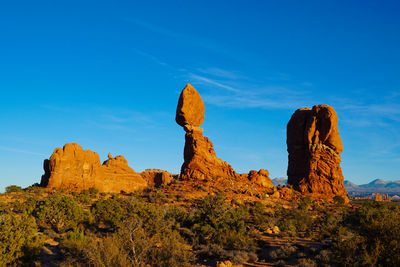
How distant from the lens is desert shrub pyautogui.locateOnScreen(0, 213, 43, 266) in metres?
14.8

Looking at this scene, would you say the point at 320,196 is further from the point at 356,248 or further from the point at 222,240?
the point at 356,248

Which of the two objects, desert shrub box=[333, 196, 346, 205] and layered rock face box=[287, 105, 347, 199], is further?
layered rock face box=[287, 105, 347, 199]

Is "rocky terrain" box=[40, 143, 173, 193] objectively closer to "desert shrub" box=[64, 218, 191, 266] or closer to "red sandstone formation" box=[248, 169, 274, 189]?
"red sandstone formation" box=[248, 169, 274, 189]

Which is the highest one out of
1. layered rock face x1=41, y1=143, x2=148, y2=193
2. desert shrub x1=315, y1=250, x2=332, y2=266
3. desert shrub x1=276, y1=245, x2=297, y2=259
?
layered rock face x1=41, y1=143, x2=148, y2=193

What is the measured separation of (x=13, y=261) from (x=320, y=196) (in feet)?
143

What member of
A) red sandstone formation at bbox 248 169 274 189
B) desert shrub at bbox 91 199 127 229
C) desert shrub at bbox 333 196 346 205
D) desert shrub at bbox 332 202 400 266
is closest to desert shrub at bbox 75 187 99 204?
desert shrub at bbox 91 199 127 229

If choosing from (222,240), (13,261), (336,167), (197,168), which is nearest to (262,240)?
(222,240)

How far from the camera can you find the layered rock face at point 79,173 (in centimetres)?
4238

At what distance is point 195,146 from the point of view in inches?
1806

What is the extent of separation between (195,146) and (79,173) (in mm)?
17230

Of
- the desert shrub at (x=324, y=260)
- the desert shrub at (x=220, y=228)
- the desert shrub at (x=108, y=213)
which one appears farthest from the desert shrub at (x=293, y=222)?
the desert shrub at (x=108, y=213)

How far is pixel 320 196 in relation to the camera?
158ft

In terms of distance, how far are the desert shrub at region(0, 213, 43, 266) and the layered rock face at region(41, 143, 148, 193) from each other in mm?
26328

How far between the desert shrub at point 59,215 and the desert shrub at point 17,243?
8938 mm
